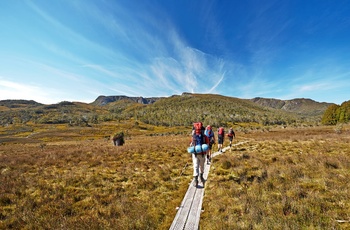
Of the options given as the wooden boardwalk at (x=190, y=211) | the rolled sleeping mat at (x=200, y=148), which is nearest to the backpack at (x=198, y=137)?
the rolled sleeping mat at (x=200, y=148)

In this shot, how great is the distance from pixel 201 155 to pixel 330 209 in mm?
4817

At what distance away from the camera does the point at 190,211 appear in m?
6.46

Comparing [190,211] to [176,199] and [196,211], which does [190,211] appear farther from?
[176,199]

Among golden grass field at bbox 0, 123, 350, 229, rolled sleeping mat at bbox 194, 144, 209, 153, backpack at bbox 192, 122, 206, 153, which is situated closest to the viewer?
golden grass field at bbox 0, 123, 350, 229

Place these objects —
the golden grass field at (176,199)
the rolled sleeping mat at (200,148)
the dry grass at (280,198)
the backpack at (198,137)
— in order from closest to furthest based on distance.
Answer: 1. the dry grass at (280,198)
2. the golden grass field at (176,199)
3. the rolled sleeping mat at (200,148)
4. the backpack at (198,137)

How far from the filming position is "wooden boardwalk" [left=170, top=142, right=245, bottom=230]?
221 inches

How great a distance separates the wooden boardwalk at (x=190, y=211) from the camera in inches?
221

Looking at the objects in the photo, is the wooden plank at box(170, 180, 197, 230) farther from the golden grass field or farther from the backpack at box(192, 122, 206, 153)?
the backpack at box(192, 122, 206, 153)

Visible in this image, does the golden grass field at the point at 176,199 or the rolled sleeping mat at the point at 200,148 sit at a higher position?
the rolled sleeping mat at the point at 200,148

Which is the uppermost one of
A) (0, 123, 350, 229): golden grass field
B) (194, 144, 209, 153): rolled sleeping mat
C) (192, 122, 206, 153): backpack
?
(192, 122, 206, 153): backpack

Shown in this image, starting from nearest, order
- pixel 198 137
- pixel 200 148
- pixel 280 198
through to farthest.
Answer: pixel 280 198, pixel 200 148, pixel 198 137

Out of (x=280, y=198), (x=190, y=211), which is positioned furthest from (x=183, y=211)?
(x=280, y=198)

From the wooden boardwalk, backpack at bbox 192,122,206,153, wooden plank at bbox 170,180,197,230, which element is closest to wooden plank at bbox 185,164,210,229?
the wooden boardwalk

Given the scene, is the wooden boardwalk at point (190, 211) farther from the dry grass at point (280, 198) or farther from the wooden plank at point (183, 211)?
the dry grass at point (280, 198)
